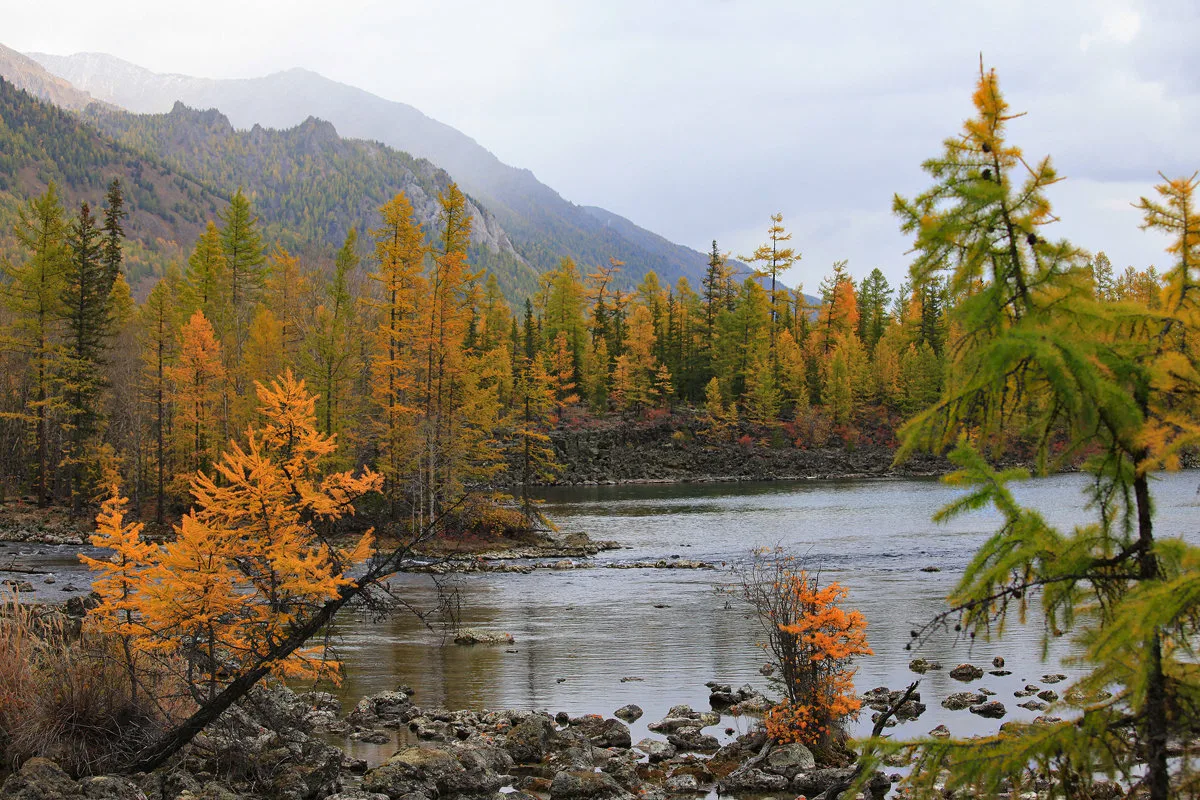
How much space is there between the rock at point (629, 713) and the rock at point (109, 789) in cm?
708

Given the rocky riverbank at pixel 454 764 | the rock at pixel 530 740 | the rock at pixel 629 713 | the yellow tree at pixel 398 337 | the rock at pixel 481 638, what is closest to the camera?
the rocky riverbank at pixel 454 764

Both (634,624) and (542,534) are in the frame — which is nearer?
(634,624)

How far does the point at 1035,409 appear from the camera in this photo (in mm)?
5156

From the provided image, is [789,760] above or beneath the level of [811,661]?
beneath

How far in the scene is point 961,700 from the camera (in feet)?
42.9

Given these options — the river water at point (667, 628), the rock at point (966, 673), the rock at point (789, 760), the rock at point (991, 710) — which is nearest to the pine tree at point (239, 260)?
the river water at point (667, 628)

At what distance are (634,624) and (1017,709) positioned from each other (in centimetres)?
919

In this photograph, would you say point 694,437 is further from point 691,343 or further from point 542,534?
point 542,534

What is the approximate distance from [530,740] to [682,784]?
2.29m

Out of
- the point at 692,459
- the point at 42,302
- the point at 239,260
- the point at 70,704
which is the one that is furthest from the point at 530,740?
the point at 692,459

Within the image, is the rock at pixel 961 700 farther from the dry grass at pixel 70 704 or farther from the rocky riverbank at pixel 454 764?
the dry grass at pixel 70 704

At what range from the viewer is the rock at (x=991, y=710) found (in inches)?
488

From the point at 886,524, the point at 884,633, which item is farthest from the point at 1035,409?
the point at 886,524

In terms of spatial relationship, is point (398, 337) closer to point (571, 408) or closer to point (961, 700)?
point (961, 700)
